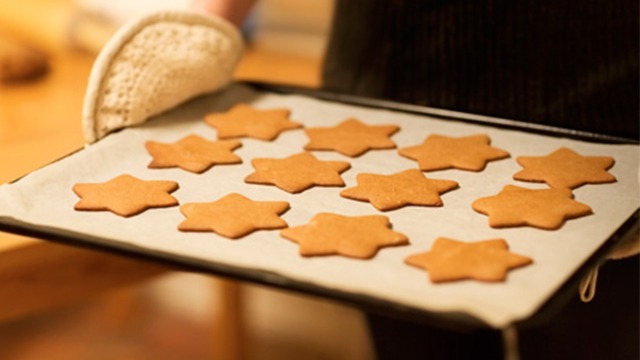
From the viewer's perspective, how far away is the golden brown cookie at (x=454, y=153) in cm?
78

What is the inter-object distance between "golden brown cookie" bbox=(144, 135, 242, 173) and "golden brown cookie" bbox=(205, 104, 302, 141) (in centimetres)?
2

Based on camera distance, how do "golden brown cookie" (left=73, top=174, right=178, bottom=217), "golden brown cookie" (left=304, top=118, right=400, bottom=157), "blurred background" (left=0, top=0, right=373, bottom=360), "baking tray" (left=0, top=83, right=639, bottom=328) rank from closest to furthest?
"baking tray" (left=0, top=83, right=639, bottom=328) → "golden brown cookie" (left=73, top=174, right=178, bottom=217) → "golden brown cookie" (left=304, top=118, right=400, bottom=157) → "blurred background" (left=0, top=0, right=373, bottom=360)

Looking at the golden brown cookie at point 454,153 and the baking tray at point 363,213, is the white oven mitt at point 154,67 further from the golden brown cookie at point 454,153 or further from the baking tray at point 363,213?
the golden brown cookie at point 454,153

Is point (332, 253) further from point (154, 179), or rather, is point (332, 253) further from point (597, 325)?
point (597, 325)

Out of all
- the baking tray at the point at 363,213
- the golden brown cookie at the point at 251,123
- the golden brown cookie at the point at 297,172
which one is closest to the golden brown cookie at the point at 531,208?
the baking tray at the point at 363,213

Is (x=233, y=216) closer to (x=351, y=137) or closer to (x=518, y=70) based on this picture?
(x=351, y=137)

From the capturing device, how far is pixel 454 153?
2.63ft

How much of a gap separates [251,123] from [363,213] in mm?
213

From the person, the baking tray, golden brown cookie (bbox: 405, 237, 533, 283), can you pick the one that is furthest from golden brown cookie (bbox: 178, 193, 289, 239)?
the person

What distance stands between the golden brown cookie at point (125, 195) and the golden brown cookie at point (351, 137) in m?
0.15

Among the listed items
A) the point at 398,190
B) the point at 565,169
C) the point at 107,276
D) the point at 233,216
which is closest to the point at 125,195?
the point at 233,216

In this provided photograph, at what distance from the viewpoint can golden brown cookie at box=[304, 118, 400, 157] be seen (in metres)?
0.83

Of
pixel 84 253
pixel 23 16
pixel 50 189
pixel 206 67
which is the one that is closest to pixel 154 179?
pixel 50 189

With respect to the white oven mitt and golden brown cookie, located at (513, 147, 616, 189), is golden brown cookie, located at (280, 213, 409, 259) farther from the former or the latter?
the white oven mitt
